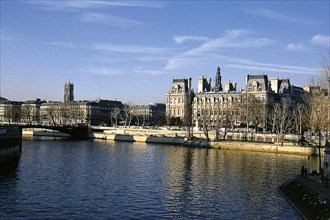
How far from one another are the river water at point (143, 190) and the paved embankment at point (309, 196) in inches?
30.9

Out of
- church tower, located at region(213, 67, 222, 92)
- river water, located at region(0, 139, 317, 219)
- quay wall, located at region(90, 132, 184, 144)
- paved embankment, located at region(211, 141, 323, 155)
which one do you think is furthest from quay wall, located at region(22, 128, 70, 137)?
river water, located at region(0, 139, 317, 219)

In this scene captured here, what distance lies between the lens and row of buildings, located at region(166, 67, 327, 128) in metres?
147

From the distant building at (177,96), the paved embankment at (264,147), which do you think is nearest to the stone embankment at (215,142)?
the paved embankment at (264,147)

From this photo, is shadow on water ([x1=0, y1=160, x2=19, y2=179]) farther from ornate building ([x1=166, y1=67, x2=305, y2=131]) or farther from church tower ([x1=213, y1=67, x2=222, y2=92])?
church tower ([x1=213, y1=67, x2=222, y2=92])

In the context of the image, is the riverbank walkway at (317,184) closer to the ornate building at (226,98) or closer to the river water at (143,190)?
the river water at (143,190)

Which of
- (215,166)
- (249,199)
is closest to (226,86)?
(215,166)

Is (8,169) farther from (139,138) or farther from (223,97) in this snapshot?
(223,97)

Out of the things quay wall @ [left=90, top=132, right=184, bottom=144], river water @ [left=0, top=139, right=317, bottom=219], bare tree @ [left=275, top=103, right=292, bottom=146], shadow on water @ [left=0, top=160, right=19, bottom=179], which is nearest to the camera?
river water @ [left=0, top=139, right=317, bottom=219]

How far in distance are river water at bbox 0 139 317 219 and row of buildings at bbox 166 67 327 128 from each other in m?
78.5

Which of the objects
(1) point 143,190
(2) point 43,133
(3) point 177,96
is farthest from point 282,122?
(2) point 43,133

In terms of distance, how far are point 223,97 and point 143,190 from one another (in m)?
127

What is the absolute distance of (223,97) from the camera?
167 meters

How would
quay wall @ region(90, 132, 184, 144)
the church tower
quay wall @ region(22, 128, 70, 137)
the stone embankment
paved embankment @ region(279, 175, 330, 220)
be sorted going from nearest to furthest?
1. paved embankment @ region(279, 175, 330, 220)
2. the stone embankment
3. quay wall @ region(90, 132, 184, 144)
4. quay wall @ region(22, 128, 70, 137)
5. the church tower

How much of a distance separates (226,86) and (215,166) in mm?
116402
